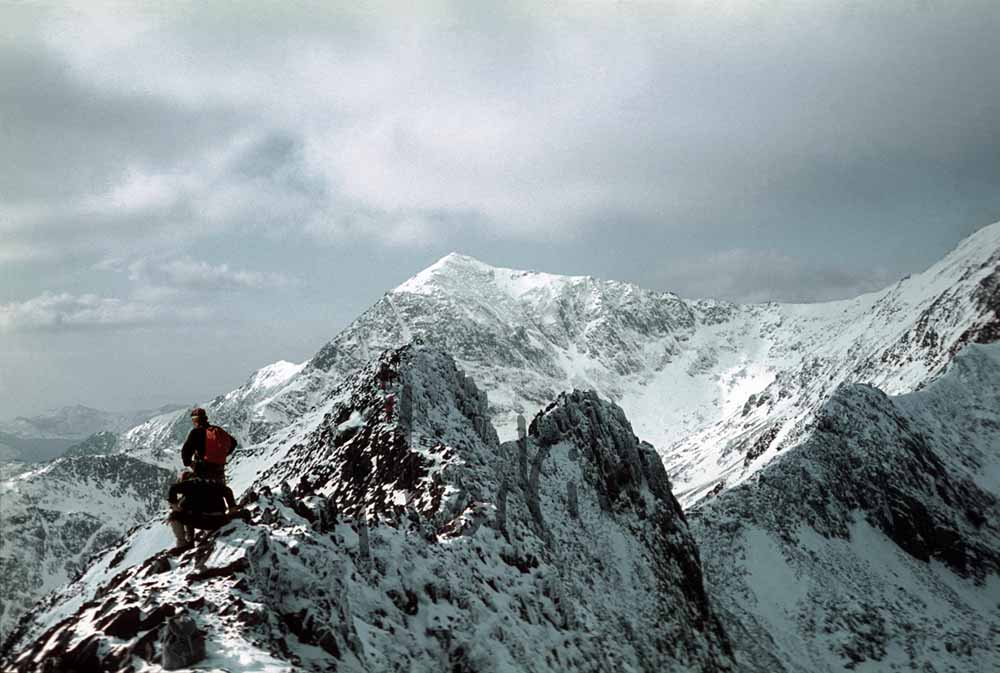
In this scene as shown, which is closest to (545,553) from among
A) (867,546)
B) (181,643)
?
(181,643)

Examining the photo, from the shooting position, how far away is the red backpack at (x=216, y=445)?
818 inches

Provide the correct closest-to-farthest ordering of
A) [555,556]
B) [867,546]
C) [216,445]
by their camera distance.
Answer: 1. [216,445]
2. [555,556]
3. [867,546]

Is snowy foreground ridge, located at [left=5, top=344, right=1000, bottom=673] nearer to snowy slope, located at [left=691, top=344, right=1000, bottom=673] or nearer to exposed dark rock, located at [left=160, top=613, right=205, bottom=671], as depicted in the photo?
exposed dark rock, located at [left=160, top=613, right=205, bottom=671]

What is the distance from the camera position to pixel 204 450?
20719mm

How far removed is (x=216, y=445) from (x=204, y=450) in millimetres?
368

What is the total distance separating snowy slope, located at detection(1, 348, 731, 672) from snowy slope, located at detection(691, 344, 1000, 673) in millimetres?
16191

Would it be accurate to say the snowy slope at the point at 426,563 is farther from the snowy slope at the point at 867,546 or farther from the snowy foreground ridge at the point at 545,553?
the snowy slope at the point at 867,546

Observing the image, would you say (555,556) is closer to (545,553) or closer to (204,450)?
(545,553)

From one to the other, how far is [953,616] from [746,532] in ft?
71.4

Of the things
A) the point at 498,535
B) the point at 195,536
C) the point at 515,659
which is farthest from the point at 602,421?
the point at 195,536

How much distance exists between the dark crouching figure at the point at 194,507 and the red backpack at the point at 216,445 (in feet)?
1.96

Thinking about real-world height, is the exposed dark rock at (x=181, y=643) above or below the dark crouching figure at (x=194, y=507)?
below

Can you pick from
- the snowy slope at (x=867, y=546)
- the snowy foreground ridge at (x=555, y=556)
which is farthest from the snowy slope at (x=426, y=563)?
the snowy slope at (x=867, y=546)

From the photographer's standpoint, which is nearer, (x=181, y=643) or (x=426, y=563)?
(x=181, y=643)
